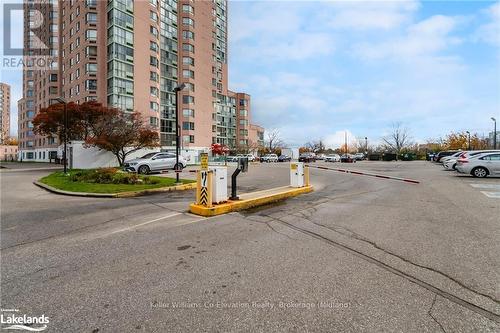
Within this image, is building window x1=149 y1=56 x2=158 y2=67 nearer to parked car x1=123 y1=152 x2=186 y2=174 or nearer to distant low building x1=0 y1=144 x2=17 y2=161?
A: parked car x1=123 y1=152 x2=186 y2=174

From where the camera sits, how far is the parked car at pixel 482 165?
16.9 m

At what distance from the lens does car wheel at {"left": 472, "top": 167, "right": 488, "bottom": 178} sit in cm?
1726

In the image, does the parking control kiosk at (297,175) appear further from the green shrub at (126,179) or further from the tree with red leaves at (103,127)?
the tree with red leaves at (103,127)

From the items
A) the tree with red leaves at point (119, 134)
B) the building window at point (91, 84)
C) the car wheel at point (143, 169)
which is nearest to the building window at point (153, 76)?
the building window at point (91, 84)

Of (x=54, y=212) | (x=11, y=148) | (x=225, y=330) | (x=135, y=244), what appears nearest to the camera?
(x=225, y=330)

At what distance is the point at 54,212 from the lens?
8.34 m

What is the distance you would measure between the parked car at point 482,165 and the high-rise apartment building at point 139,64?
3766 cm

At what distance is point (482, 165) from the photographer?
56.5 feet

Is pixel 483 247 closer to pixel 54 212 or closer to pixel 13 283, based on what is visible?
pixel 13 283

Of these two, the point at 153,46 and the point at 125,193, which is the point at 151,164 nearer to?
the point at 125,193

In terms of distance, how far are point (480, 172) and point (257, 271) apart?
19.4 meters

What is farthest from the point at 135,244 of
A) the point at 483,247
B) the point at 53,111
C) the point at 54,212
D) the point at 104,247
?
the point at 53,111

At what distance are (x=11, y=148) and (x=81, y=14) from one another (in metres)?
86.7

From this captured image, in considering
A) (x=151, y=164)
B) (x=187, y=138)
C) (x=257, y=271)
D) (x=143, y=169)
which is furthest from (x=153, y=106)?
(x=257, y=271)
